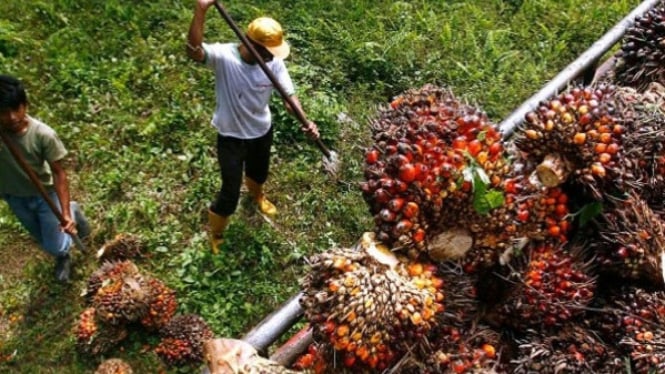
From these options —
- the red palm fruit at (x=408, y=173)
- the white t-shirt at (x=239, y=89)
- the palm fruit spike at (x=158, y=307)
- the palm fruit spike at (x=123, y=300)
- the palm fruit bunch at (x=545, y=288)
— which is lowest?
the palm fruit spike at (x=158, y=307)

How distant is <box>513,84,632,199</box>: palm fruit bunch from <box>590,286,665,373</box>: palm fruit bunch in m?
0.37

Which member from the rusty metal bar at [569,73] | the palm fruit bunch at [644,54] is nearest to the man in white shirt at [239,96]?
the rusty metal bar at [569,73]

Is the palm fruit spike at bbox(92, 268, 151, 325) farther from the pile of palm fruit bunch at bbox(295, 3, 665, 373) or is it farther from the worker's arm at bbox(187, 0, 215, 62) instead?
the pile of palm fruit bunch at bbox(295, 3, 665, 373)

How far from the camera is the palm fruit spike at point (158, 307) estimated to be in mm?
4375

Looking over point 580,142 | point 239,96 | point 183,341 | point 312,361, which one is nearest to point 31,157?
point 239,96

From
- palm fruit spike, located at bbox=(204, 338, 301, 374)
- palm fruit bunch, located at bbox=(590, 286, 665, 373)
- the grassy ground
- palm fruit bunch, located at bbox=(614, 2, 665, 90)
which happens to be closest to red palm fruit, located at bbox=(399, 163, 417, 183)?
palm fruit spike, located at bbox=(204, 338, 301, 374)

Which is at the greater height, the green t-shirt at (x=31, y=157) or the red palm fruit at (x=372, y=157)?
the red palm fruit at (x=372, y=157)

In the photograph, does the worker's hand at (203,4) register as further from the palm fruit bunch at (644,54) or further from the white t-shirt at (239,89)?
the palm fruit bunch at (644,54)

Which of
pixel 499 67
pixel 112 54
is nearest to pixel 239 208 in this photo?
pixel 112 54

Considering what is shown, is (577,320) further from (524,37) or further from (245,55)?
(524,37)

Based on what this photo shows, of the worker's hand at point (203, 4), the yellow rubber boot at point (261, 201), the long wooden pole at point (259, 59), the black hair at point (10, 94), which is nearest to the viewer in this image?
the black hair at point (10, 94)

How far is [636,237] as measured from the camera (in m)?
2.14

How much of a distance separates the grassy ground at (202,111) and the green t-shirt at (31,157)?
93cm

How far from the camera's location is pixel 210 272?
4.82 meters
